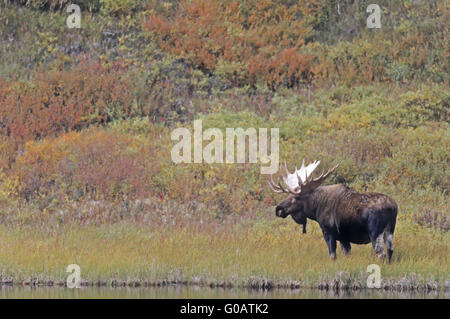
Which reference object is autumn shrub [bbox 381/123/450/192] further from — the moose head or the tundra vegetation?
the moose head

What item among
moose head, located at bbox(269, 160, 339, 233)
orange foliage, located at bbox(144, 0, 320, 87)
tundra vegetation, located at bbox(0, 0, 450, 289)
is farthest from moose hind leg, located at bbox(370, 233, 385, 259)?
orange foliage, located at bbox(144, 0, 320, 87)

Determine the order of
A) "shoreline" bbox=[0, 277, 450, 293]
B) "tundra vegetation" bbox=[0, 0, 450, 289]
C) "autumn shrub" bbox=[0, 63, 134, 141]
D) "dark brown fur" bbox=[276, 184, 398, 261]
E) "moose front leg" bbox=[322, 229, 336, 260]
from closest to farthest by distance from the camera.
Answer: "shoreline" bbox=[0, 277, 450, 293], "dark brown fur" bbox=[276, 184, 398, 261], "moose front leg" bbox=[322, 229, 336, 260], "tundra vegetation" bbox=[0, 0, 450, 289], "autumn shrub" bbox=[0, 63, 134, 141]

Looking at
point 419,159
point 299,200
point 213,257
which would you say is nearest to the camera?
point 213,257

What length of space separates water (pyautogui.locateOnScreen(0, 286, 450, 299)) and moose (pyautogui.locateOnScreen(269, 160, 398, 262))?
1.26 m

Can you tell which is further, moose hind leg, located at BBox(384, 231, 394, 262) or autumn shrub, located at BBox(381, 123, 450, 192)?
autumn shrub, located at BBox(381, 123, 450, 192)

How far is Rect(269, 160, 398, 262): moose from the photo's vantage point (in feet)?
43.2

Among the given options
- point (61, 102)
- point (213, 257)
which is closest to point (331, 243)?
point (213, 257)

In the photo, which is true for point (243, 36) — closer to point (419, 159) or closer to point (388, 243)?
point (419, 159)

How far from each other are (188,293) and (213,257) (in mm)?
2029

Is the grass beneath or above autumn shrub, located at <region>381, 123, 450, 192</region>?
beneath

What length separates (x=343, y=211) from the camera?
1359cm

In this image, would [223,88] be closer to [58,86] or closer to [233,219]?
[58,86]

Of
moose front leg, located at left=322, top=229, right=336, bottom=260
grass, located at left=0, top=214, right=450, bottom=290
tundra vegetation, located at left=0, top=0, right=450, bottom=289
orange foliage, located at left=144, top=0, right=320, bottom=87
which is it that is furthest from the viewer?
orange foliage, located at left=144, top=0, right=320, bottom=87

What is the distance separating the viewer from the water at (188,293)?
11.8 metres
